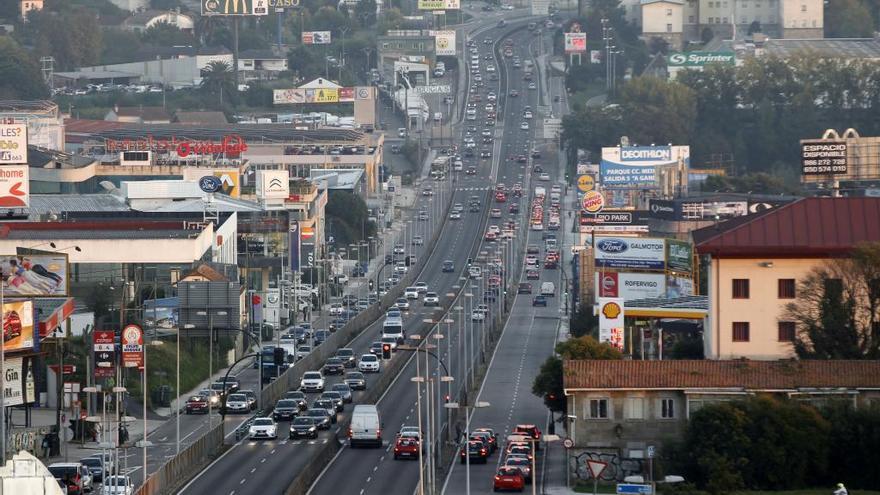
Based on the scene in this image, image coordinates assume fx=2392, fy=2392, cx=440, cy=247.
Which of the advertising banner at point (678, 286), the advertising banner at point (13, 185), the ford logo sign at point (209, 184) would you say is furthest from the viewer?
the ford logo sign at point (209, 184)

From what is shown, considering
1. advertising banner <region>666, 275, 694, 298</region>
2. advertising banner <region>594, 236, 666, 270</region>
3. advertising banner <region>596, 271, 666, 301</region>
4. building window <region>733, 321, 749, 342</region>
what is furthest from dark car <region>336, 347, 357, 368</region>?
building window <region>733, 321, 749, 342</region>

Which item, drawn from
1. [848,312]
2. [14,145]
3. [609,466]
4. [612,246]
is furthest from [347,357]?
[609,466]

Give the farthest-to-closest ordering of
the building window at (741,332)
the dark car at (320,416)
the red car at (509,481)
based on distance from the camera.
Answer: the dark car at (320,416) < the building window at (741,332) < the red car at (509,481)

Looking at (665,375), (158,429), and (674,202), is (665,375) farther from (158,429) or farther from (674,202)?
(674,202)

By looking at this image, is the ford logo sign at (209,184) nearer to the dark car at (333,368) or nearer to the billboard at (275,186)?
the billboard at (275,186)

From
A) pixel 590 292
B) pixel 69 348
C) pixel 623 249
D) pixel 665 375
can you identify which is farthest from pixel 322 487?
pixel 590 292

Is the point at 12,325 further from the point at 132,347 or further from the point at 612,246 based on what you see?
the point at 612,246

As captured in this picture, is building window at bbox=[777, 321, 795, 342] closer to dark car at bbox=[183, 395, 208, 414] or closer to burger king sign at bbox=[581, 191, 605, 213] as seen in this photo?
dark car at bbox=[183, 395, 208, 414]

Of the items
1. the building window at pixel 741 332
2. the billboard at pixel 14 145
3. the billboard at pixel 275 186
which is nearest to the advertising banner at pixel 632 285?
the building window at pixel 741 332
